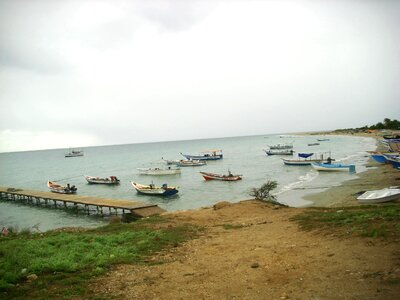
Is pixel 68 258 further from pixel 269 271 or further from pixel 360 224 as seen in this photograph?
pixel 360 224

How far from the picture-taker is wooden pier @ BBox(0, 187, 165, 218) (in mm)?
24094

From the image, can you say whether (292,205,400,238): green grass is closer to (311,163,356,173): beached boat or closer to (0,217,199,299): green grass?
(0,217,199,299): green grass

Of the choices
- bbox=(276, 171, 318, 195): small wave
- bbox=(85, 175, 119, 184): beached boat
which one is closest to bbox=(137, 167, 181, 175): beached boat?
bbox=(85, 175, 119, 184): beached boat

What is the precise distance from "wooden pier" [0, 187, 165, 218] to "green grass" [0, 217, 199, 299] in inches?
382

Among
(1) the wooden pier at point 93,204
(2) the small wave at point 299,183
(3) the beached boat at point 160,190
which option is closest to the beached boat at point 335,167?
(2) the small wave at point 299,183

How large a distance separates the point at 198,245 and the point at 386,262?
654 centimetres

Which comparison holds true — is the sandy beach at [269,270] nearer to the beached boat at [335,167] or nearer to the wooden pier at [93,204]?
the wooden pier at [93,204]

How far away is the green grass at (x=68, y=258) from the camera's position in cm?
779

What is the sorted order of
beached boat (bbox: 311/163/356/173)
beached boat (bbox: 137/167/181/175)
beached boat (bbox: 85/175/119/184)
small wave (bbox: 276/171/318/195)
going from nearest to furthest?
small wave (bbox: 276/171/318/195) → beached boat (bbox: 311/163/356/173) → beached boat (bbox: 85/175/119/184) → beached boat (bbox: 137/167/181/175)

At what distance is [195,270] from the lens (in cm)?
894

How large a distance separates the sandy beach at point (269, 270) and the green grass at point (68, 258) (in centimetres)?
61

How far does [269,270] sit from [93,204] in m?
24.7

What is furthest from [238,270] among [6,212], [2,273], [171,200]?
[6,212]

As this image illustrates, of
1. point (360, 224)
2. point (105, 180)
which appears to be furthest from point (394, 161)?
point (105, 180)
